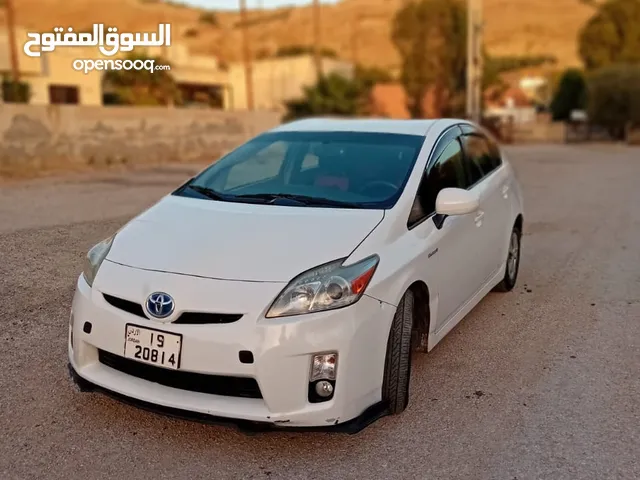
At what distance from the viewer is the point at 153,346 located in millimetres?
3152

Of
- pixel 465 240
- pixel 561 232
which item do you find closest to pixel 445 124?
pixel 465 240

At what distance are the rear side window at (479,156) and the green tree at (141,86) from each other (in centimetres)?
2507

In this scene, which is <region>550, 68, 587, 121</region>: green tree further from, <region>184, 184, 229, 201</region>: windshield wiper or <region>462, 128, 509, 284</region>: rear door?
<region>184, 184, 229, 201</region>: windshield wiper

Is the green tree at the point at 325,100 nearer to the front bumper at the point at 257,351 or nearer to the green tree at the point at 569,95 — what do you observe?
the green tree at the point at 569,95

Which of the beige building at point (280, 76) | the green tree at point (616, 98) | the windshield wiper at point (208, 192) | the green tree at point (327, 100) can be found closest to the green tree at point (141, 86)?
the green tree at point (327, 100)

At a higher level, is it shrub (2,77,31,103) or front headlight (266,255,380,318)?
shrub (2,77,31,103)

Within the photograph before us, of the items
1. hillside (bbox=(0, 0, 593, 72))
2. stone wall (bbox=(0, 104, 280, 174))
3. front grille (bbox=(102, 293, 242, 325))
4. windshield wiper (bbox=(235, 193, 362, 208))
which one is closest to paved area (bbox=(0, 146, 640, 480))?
front grille (bbox=(102, 293, 242, 325))

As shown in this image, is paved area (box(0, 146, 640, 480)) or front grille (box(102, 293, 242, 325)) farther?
paved area (box(0, 146, 640, 480))

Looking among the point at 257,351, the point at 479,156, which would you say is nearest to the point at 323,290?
the point at 257,351

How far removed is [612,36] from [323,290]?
5254cm

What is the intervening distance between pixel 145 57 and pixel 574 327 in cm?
2660

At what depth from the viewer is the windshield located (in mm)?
4184

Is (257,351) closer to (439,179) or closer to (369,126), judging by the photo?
(439,179)

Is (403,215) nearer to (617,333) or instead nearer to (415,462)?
(415,462)
